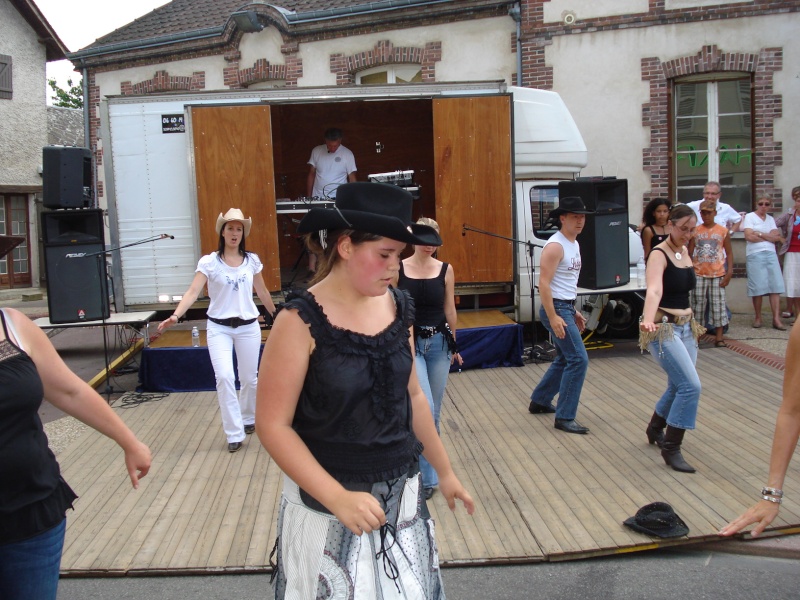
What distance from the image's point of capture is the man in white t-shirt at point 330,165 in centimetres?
1213

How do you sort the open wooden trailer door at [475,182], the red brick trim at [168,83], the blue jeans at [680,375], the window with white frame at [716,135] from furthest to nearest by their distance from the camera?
the red brick trim at [168,83], the window with white frame at [716,135], the open wooden trailer door at [475,182], the blue jeans at [680,375]

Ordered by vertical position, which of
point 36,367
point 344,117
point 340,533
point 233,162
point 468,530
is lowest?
A: point 468,530

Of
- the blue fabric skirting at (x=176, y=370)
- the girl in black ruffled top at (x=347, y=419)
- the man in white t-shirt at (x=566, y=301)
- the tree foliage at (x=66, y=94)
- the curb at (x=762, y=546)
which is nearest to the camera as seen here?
the girl in black ruffled top at (x=347, y=419)

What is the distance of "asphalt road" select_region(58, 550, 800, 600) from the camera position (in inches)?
168

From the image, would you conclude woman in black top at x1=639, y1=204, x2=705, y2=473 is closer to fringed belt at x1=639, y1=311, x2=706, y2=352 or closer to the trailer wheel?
fringed belt at x1=639, y1=311, x2=706, y2=352

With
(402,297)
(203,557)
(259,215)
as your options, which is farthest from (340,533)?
(259,215)

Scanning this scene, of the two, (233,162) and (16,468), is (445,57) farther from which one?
(16,468)

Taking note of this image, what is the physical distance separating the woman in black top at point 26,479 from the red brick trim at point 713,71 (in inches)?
495

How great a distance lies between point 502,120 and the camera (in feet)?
33.4

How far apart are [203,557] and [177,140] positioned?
6452 mm

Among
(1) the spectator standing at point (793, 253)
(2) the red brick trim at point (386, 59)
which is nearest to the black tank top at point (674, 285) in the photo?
(1) the spectator standing at point (793, 253)

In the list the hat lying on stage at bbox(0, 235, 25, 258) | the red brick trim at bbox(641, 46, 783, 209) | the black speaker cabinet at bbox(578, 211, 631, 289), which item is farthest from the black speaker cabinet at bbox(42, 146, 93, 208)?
the red brick trim at bbox(641, 46, 783, 209)

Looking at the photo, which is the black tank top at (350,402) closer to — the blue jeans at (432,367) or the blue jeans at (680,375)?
the blue jeans at (432,367)

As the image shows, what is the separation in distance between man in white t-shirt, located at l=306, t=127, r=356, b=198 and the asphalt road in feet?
27.0
